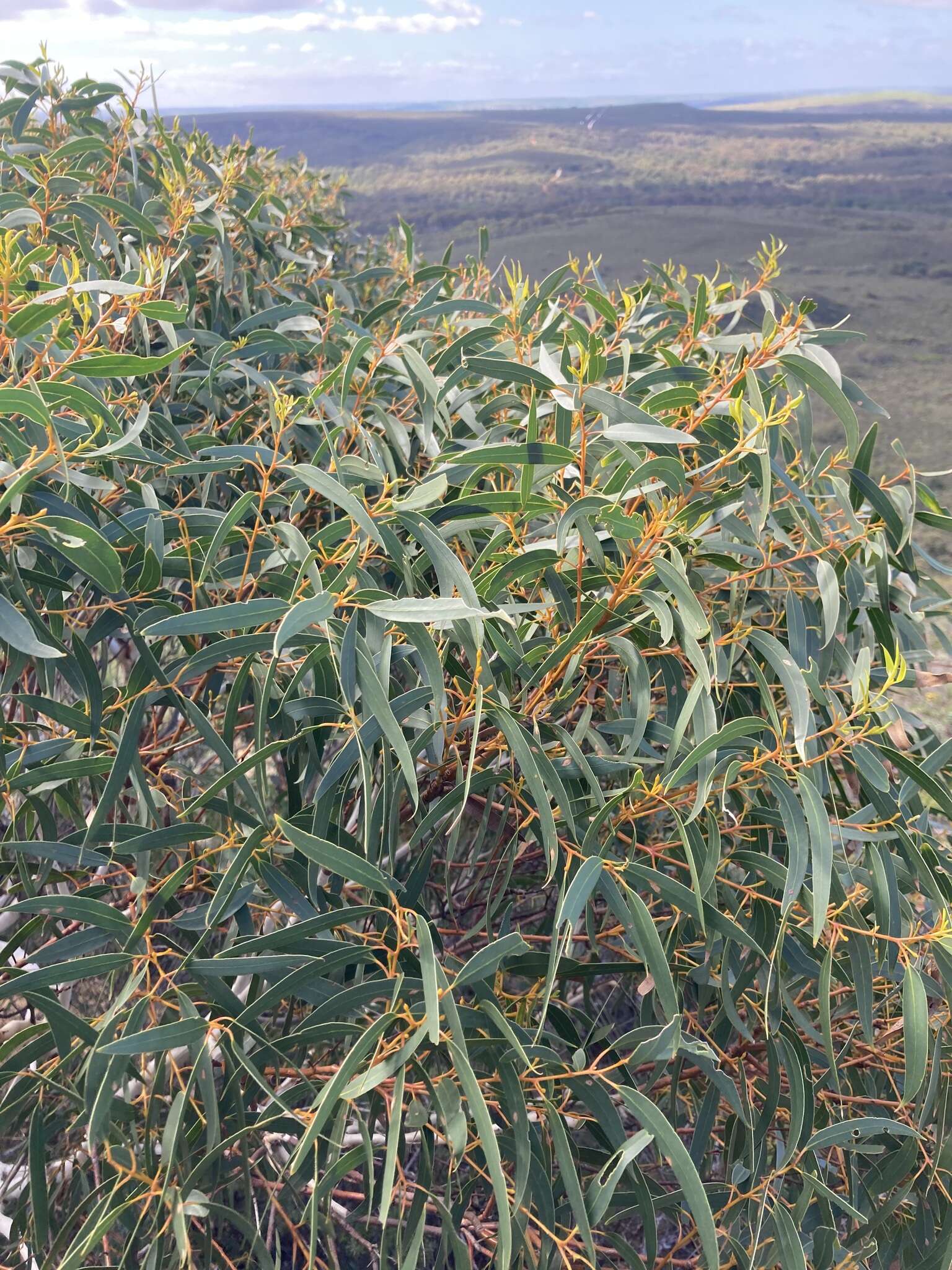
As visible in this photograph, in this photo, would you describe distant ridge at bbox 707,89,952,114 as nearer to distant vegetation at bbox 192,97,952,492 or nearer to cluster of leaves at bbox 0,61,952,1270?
distant vegetation at bbox 192,97,952,492

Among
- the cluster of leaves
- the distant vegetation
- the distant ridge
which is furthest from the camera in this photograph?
the distant ridge

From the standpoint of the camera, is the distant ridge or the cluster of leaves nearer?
the cluster of leaves

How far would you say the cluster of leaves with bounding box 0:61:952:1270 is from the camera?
679 millimetres

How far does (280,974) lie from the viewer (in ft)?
2.77

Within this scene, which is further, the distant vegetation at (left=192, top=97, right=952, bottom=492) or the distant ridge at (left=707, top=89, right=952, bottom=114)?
the distant ridge at (left=707, top=89, right=952, bottom=114)

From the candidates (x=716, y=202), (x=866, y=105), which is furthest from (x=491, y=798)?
(x=866, y=105)

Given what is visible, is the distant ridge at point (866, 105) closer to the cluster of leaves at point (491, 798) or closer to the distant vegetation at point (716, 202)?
the distant vegetation at point (716, 202)

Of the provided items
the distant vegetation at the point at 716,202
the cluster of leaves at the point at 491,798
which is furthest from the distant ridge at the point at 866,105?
the cluster of leaves at the point at 491,798

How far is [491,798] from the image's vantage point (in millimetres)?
864

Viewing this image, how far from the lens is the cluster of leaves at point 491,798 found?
68cm

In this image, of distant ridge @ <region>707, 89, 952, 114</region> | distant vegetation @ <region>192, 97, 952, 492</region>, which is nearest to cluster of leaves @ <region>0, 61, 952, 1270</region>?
distant vegetation @ <region>192, 97, 952, 492</region>

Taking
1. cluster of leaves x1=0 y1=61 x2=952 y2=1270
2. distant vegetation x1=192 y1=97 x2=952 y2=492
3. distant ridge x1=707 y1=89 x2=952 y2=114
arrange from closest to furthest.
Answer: cluster of leaves x1=0 y1=61 x2=952 y2=1270
distant vegetation x1=192 y1=97 x2=952 y2=492
distant ridge x1=707 y1=89 x2=952 y2=114

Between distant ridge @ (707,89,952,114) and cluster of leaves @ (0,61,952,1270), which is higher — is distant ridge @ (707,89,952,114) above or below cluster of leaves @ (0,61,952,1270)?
above

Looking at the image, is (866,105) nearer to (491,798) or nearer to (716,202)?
(716,202)
